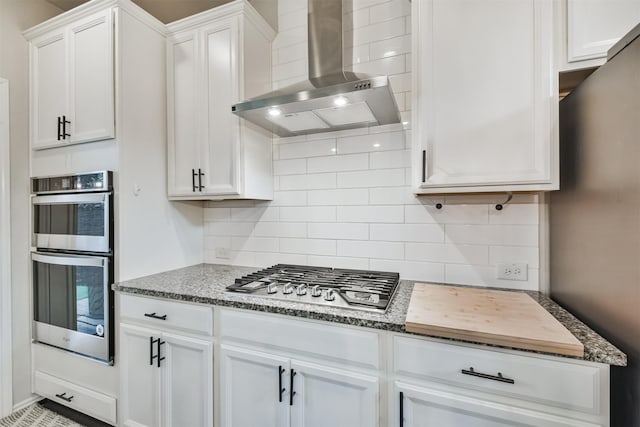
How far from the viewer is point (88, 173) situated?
1.81 meters

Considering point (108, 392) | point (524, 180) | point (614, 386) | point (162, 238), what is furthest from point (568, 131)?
point (108, 392)

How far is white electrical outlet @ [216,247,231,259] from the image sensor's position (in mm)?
2299

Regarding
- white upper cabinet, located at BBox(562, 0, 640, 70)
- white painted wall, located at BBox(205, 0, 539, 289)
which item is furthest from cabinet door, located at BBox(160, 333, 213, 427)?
white upper cabinet, located at BBox(562, 0, 640, 70)

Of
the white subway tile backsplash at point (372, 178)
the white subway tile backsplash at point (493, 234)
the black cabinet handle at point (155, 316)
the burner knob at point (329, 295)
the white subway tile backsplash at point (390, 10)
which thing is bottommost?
the black cabinet handle at point (155, 316)

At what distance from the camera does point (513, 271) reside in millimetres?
1581

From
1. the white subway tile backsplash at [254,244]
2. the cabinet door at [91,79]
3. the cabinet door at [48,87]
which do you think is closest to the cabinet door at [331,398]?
the white subway tile backsplash at [254,244]

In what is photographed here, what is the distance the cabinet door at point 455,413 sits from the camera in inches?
38.4

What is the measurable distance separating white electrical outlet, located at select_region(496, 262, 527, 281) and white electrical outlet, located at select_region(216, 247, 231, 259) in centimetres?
177

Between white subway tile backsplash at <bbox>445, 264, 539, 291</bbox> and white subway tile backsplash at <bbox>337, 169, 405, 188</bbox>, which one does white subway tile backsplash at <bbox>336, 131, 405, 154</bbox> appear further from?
white subway tile backsplash at <bbox>445, 264, 539, 291</bbox>

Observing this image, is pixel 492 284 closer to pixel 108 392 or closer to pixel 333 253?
pixel 333 253

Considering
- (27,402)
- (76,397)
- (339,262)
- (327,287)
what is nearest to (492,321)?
(327,287)

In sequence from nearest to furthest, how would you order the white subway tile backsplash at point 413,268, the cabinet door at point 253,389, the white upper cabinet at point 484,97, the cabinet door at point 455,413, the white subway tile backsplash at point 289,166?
the cabinet door at point 455,413, the white upper cabinet at point 484,97, the cabinet door at point 253,389, the white subway tile backsplash at point 413,268, the white subway tile backsplash at point 289,166

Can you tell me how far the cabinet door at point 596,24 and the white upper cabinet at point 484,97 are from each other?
2.8 inches

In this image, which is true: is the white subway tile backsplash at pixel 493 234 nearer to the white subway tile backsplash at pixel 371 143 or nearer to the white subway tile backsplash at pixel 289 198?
the white subway tile backsplash at pixel 371 143
